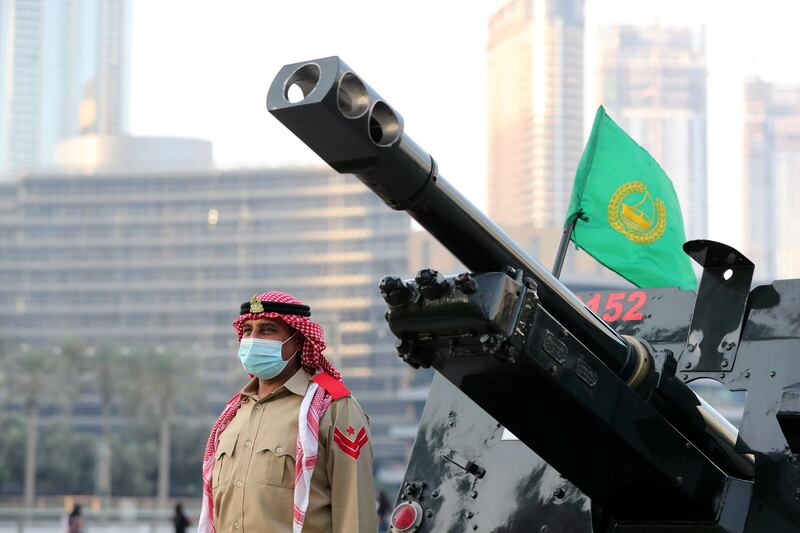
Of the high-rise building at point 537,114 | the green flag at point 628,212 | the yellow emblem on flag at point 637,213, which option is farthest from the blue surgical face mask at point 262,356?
the high-rise building at point 537,114

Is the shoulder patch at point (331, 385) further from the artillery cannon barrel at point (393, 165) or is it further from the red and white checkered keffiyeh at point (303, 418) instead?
the artillery cannon barrel at point (393, 165)

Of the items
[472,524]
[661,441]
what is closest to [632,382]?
[661,441]

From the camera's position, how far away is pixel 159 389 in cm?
8575

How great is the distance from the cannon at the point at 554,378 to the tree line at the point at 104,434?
78.7 metres

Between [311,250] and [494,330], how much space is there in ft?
384

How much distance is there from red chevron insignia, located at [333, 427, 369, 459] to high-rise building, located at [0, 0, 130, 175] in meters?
176

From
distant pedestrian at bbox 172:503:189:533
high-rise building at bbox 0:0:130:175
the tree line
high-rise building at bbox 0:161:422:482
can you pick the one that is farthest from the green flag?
high-rise building at bbox 0:0:130:175

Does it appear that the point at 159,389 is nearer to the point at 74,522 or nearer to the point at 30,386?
the point at 30,386

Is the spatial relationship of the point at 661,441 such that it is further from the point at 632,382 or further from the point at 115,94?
the point at 115,94

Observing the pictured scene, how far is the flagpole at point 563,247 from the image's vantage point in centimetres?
576

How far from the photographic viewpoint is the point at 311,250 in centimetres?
12031

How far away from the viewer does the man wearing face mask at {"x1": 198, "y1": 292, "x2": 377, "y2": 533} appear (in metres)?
4.55

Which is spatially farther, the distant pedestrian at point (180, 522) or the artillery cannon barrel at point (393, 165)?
the distant pedestrian at point (180, 522)

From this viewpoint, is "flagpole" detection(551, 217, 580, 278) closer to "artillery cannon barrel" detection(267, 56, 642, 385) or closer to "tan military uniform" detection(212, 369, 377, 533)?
"tan military uniform" detection(212, 369, 377, 533)
